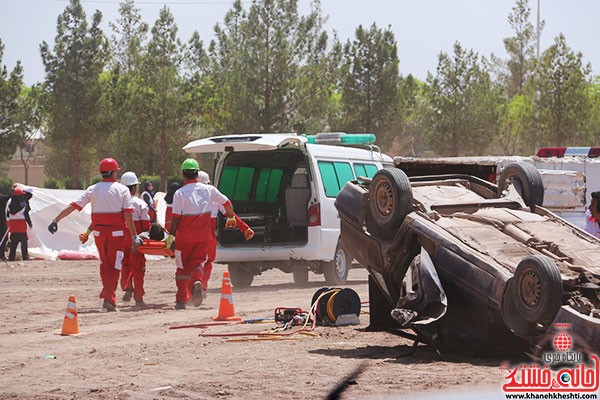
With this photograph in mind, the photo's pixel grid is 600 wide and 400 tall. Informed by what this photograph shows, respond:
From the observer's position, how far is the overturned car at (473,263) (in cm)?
797

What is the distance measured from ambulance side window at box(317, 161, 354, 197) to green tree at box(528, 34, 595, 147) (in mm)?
27058

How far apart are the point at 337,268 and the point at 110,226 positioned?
465 cm

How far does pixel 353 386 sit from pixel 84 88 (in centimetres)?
3431

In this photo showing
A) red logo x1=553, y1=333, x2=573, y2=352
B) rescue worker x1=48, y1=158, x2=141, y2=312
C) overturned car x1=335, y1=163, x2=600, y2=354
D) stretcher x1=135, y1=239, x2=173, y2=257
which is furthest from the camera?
stretcher x1=135, y1=239, x2=173, y2=257

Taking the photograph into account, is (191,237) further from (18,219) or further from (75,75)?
(75,75)

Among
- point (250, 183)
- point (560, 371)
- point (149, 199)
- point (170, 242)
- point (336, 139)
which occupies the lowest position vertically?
point (560, 371)

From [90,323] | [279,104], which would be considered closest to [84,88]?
[279,104]

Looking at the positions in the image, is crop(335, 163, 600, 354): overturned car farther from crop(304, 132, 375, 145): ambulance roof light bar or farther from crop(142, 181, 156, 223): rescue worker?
crop(142, 181, 156, 223): rescue worker

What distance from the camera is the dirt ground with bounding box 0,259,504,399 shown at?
733 cm

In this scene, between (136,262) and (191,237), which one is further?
(136,262)

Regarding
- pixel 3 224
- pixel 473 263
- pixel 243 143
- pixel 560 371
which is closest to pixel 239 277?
pixel 243 143

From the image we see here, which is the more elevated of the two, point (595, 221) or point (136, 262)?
point (595, 221)

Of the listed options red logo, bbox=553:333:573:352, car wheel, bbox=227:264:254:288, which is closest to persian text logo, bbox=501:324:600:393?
red logo, bbox=553:333:573:352

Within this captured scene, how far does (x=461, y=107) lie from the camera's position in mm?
45469
